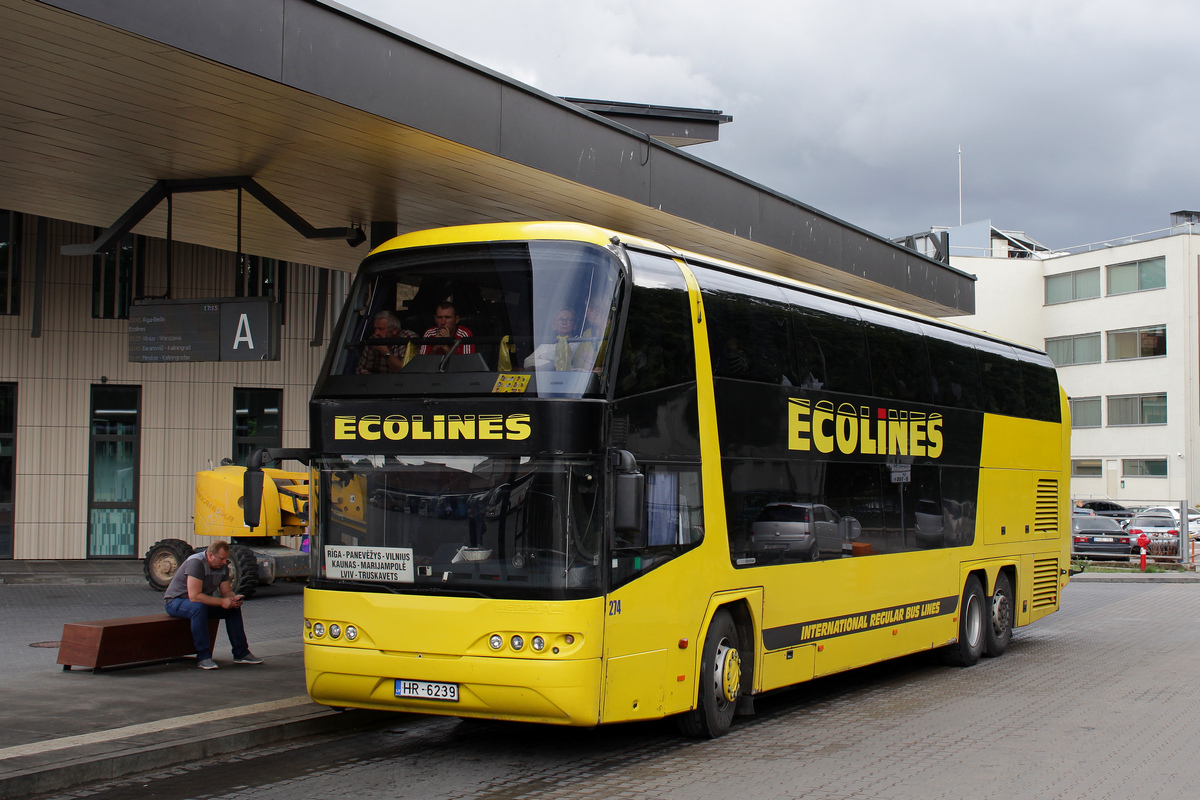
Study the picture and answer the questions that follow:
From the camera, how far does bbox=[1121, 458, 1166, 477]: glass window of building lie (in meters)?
57.9

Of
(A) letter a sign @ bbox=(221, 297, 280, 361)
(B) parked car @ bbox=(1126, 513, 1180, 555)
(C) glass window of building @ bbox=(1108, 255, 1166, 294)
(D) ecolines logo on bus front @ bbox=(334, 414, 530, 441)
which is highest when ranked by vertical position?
(C) glass window of building @ bbox=(1108, 255, 1166, 294)

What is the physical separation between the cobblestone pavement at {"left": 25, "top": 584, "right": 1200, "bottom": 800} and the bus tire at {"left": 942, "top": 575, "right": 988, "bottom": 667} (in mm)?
1455

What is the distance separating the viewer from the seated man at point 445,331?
337 inches

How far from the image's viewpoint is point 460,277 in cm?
881

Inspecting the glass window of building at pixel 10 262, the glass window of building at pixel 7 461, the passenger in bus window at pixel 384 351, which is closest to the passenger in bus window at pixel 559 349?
the passenger in bus window at pixel 384 351

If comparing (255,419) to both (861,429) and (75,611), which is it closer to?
(75,611)

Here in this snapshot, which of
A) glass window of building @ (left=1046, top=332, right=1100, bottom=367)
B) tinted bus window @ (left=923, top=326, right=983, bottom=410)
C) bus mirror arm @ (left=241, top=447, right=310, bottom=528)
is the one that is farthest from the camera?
glass window of building @ (left=1046, top=332, right=1100, bottom=367)

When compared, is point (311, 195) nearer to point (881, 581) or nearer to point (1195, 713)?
point (881, 581)

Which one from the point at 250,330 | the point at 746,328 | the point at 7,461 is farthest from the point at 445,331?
the point at 7,461

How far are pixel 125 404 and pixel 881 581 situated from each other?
18.1 metres

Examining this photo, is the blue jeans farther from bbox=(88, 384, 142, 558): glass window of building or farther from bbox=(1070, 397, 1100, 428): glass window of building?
bbox=(1070, 397, 1100, 428): glass window of building

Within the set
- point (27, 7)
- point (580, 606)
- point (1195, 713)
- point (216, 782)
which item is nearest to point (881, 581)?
point (1195, 713)

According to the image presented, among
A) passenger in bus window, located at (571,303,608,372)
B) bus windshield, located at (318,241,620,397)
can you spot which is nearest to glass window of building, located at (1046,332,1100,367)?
bus windshield, located at (318,241,620,397)

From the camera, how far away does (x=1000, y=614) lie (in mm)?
15289
